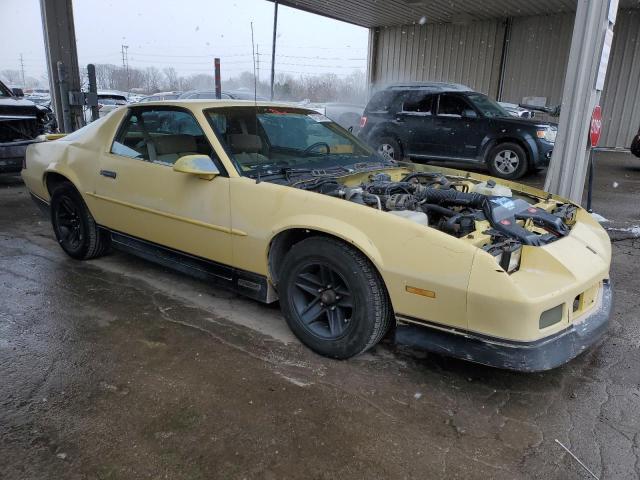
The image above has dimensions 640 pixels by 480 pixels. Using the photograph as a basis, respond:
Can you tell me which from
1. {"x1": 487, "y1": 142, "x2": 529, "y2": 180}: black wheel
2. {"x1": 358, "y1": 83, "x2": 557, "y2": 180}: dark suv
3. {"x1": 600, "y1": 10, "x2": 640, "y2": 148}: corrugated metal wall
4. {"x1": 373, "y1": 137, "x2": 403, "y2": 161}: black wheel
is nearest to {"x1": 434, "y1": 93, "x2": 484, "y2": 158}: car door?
{"x1": 358, "y1": 83, "x2": 557, "y2": 180}: dark suv

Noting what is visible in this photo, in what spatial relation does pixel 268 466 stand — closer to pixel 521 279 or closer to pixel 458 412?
pixel 458 412

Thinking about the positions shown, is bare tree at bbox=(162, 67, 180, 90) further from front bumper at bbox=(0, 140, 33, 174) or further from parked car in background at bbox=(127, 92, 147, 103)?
parked car in background at bbox=(127, 92, 147, 103)

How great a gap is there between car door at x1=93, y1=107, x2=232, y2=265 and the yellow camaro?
12 mm

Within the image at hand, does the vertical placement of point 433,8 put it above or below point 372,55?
above

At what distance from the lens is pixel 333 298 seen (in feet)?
9.14

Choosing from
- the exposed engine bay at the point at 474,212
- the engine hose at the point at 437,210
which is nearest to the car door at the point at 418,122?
the exposed engine bay at the point at 474,212

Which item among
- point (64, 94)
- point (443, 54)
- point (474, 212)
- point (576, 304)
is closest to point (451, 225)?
point (474, 212)

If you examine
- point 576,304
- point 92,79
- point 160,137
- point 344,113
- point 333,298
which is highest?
point 92,79

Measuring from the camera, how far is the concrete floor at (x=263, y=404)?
208cm

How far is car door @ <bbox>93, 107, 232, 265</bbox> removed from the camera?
3.22 meters

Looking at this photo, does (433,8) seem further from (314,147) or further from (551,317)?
(551,317)

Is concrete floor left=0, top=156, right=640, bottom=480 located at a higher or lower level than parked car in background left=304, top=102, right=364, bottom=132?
lower

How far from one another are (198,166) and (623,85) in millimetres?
15515

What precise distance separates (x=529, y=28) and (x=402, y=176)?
1469 cm
